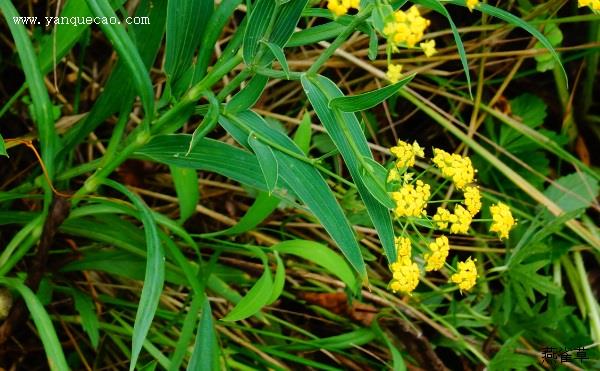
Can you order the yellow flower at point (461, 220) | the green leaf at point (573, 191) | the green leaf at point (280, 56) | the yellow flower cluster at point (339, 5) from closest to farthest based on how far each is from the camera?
the yellow flower cluster at point (339, 5)
the green leaf at point (280, 56)
the yellow flower at point (461, 220)
the green leaf at point (573, 191)

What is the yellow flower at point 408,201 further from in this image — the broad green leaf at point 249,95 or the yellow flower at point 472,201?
the broad green leaf at point 249,95

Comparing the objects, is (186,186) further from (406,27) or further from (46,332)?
(406,27)

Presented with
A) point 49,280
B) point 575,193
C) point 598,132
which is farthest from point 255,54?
point 598,132

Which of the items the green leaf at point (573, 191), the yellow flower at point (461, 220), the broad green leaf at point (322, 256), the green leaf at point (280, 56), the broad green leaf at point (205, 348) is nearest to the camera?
the green leaf at point (280, 56)

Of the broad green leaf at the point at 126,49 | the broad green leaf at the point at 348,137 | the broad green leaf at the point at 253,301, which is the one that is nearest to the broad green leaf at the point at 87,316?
the broad green leaf at the point at 253,301

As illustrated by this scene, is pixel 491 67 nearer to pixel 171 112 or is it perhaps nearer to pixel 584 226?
pixel 584 226

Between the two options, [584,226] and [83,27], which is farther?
[584,226]

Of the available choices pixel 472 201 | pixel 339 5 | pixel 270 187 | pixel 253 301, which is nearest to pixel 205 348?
pixel 253 301
